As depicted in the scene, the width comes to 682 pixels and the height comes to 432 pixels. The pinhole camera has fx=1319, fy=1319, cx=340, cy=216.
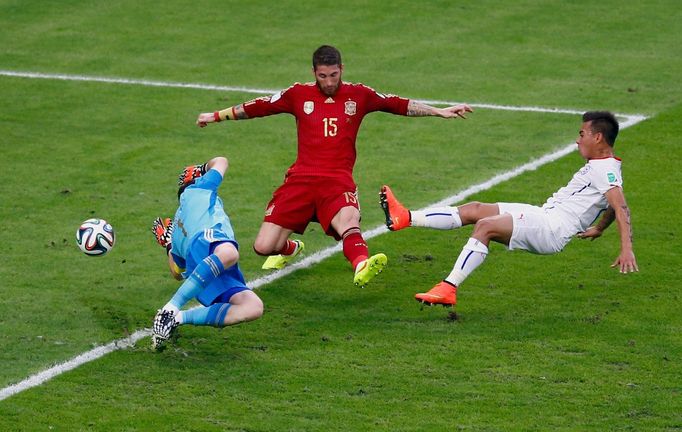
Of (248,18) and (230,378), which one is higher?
(248,18)

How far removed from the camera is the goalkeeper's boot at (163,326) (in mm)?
9742

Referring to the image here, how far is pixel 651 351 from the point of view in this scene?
33.1ft

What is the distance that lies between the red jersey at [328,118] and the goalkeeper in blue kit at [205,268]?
1.03 m

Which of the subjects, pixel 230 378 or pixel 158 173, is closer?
pixel 230 378

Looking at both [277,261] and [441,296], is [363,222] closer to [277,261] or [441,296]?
[277,261]

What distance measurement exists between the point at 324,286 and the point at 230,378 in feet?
7.67

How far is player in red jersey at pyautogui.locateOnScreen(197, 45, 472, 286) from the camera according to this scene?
38.1 ft

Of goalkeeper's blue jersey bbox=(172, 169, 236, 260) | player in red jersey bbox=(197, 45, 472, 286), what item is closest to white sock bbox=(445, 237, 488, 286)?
player in red jersey bbox=(197, 45, 472, 286)

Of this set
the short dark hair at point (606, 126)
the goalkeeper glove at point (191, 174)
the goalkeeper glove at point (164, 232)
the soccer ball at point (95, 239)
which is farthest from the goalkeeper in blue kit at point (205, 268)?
the short dark hair at point (606, 126)

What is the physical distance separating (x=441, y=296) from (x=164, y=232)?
2571 mm

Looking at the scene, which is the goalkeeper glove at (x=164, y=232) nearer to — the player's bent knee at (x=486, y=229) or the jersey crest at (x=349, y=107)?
the jersey crest at (x=349, y=107)

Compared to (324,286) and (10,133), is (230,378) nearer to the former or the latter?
(324,286)

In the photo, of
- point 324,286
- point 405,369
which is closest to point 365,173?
point 324,286

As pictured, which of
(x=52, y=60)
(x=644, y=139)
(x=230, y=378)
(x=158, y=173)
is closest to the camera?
(x=230, y=378)
